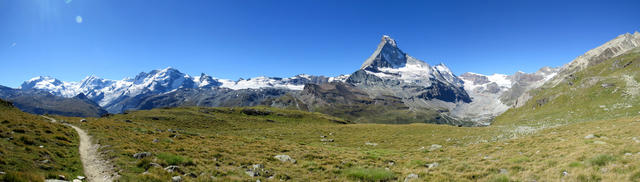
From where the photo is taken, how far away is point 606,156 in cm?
1132

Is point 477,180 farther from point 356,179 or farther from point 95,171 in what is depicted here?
point 95,171

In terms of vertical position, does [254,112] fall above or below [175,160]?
below

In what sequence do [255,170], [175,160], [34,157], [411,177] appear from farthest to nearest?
[175,160] → [255,170] → [34,157] → [411,177]

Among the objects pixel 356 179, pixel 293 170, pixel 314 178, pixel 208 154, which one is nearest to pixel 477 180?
pixel 356 179

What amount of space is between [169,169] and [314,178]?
7.65 metres

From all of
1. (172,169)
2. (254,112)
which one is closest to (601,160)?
(172,169)

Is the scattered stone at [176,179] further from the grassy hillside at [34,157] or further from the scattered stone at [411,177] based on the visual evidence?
the scattered stone at [411,177]

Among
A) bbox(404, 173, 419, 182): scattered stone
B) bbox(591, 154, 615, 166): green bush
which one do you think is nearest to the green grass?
bbox(591, 154, 615, 166): green bush

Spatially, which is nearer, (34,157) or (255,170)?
(34,157)

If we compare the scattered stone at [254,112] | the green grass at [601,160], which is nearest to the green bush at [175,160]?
the green grass at [601,160]

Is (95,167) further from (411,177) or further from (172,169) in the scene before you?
(411,177)

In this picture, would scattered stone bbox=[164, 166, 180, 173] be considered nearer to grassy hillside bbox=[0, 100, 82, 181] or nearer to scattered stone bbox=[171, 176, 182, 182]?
scattered stone bbox=[171, 176, 182, 182]

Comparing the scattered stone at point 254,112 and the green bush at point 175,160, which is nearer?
the green bush at point 175,160

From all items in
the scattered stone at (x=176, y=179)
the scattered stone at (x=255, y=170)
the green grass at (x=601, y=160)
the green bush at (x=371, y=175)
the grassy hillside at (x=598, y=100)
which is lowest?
the scattered stone at (x=255, y=170)
